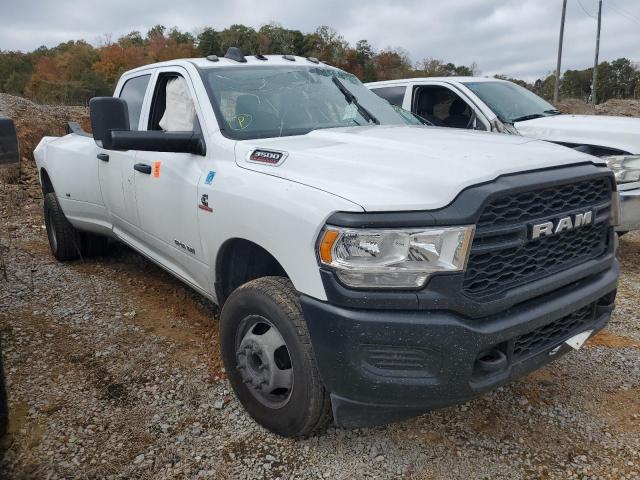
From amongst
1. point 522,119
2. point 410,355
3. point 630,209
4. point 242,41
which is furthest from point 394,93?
point 242,41

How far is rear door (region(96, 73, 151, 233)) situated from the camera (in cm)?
390

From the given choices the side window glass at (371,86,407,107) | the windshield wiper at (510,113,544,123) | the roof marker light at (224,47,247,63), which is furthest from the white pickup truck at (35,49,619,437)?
the side window glass at (371,86,407,107)

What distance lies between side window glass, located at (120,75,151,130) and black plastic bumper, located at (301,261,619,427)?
265 centimetres

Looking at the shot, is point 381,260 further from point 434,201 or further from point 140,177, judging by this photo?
point 140,177

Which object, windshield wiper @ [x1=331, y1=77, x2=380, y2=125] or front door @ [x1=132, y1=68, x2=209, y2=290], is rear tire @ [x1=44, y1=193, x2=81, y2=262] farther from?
windshield wiper @ [x1=331, y1=77, x2=380, y2=125]

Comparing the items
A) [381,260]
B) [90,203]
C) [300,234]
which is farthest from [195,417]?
[90,203]

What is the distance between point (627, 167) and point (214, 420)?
13.9 ft

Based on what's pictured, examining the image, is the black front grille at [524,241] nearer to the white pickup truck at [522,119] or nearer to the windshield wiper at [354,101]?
the windshield wiper at [354,101]

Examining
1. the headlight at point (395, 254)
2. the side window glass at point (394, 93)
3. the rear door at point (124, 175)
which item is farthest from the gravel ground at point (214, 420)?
the side window glass at point (394, 93)

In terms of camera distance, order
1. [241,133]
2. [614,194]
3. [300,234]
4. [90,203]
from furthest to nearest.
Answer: [90,203] < [241,133] < [614,194] < [300,234]

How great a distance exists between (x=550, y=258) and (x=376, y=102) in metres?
1.90

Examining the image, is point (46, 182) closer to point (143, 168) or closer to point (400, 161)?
point (143, 168)

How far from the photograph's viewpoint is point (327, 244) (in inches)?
81.4

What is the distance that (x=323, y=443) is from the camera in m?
2.59
